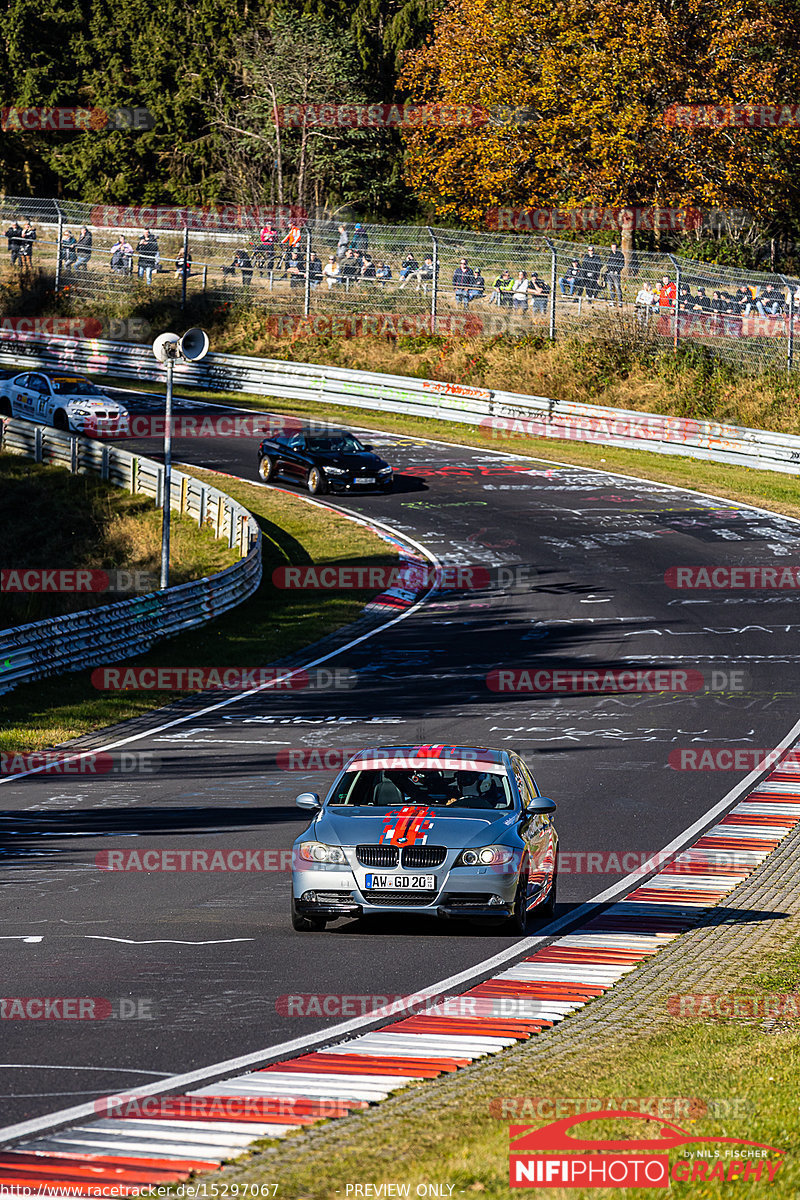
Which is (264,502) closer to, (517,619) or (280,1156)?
(517,619)

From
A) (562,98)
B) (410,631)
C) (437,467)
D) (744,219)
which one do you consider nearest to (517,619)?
(410,631)

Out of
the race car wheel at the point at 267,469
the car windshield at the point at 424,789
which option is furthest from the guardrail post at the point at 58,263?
the car windshield at the point at 424,789

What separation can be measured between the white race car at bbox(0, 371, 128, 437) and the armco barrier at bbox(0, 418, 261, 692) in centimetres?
179

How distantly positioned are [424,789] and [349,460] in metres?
26.9

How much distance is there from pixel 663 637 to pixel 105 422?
835 inches

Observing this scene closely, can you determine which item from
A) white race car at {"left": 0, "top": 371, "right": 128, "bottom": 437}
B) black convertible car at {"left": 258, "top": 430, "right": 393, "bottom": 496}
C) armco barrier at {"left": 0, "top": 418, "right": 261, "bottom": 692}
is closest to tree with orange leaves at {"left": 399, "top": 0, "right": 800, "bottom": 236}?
black convertible car at {"left": 258, "top": 430, "right": 393, "bottom": 496}

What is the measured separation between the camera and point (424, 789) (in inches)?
457

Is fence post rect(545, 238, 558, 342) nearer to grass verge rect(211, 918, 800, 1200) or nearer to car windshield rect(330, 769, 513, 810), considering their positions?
car windshield rect(330, 769, 513, 810)

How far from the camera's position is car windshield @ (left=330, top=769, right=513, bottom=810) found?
1137 cm

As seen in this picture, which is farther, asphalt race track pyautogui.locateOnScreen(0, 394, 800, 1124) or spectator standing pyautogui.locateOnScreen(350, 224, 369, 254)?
spectator standing pyautogui.locateOnScreen(350, 224, 369, 254)

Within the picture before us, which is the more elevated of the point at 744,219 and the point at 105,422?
the point at 744,219

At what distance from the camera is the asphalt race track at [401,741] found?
353 inches

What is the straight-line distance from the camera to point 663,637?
25.8m

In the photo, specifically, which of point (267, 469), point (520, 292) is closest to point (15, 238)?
point (520, 292)
